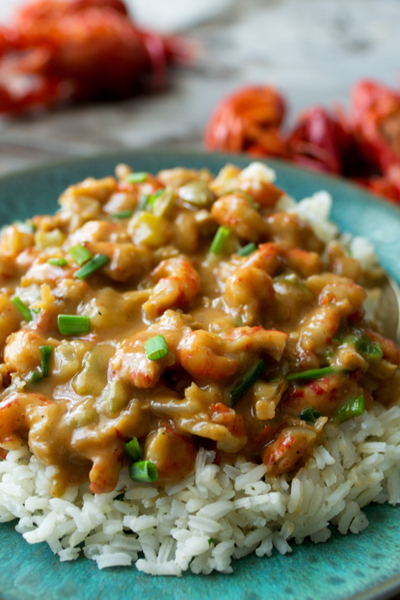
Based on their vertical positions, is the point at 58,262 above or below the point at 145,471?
above

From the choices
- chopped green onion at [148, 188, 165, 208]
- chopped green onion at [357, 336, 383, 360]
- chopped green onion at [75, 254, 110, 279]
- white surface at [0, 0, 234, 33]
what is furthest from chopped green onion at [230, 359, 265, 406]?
white surface at [0, 0, 234, 33]

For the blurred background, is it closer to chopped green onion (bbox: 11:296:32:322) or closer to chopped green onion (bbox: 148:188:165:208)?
chopped green onion (bbox: 148:188:165:208)

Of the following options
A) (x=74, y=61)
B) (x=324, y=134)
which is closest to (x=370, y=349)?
(x=324, y=134)

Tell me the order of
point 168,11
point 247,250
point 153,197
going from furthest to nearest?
1. point 168,11
2. point 153,197
3. point 247,250

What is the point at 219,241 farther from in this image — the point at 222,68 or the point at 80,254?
the point at 222,68

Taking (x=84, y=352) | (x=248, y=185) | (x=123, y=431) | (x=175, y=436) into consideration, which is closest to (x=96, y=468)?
(x=123, y=431)

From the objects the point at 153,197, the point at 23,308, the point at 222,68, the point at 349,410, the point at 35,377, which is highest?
the point at 153,197

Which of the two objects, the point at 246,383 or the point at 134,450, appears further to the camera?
the point at 246,383
